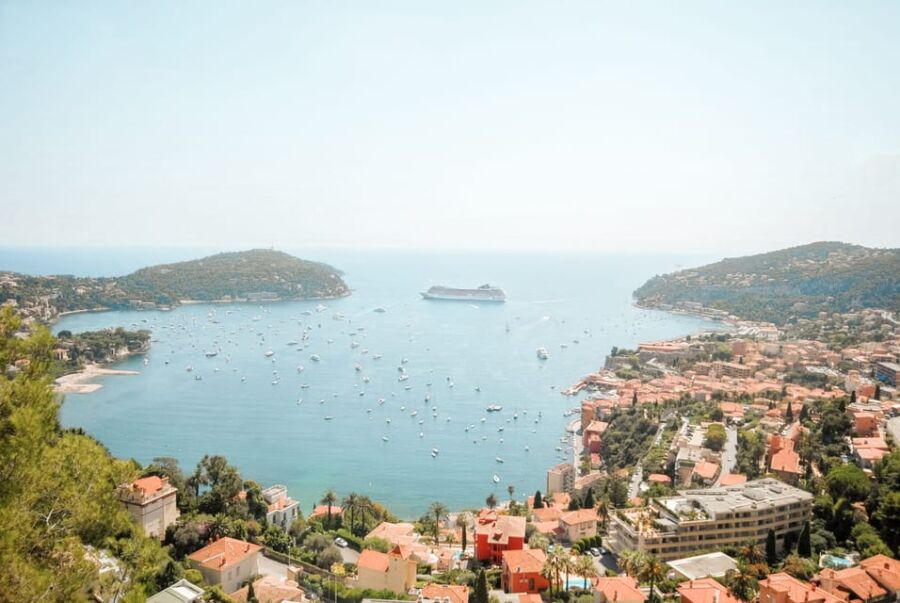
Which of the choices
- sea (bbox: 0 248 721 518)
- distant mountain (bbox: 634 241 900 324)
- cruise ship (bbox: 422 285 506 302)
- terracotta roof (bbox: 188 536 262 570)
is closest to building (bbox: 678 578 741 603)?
terracotta roof (bbox: 188 536 262 570)

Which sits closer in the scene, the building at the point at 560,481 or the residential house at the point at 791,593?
the residential house at the point at 791,593

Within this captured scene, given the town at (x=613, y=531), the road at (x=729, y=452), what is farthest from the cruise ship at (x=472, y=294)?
the road at (x=729, y=452)

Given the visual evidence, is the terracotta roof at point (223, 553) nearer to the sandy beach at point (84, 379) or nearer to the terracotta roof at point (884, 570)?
the terracotta roof at point (884, 570)

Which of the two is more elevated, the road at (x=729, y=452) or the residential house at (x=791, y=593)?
the residential house at (x=791, y=593)

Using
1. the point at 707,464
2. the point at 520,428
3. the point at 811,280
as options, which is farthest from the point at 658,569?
the point at 811,280

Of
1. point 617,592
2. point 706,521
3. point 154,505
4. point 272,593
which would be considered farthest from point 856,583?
point 154,505
